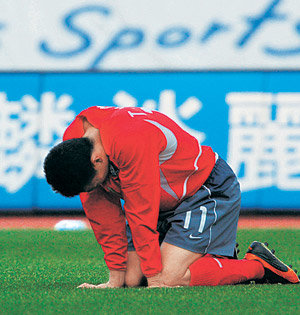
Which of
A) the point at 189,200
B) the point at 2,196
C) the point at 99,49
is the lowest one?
the point at 2,196

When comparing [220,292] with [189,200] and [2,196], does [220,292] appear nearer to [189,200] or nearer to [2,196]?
[189,200]

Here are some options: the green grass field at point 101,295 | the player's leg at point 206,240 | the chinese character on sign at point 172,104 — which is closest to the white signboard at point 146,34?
the chinese character on sign at point 172,104

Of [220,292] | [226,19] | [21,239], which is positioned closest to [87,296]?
[220,292]

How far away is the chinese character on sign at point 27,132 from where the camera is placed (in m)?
9.22

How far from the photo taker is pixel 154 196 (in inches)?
120

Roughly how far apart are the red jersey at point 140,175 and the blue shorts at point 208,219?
2.3 inches

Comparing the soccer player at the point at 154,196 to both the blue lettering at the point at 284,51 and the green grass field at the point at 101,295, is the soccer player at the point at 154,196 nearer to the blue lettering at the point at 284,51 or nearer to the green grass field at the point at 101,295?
the green grass field at the point at 101,295

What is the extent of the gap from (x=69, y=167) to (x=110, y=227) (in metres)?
0.73

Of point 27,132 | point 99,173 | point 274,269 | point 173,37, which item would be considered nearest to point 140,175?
point 99,173

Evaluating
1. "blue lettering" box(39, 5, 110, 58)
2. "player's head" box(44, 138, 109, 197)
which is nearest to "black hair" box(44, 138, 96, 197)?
"player's head" box(44, 138, 109, 197)

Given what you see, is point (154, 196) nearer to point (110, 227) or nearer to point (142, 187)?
point (142, 187)

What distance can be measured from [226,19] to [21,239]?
4.67 metres

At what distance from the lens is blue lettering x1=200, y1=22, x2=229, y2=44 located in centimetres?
932

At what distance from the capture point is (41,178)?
923 cm
